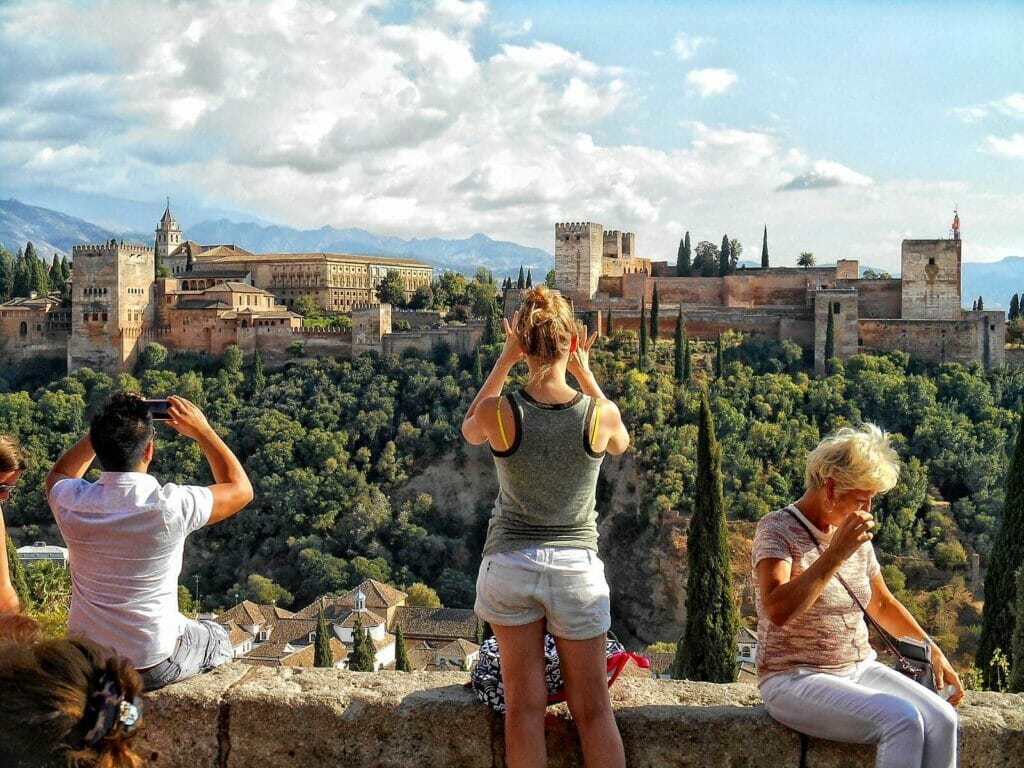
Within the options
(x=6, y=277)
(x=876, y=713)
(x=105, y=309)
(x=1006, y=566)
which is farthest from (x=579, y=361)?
(x=6, y=277)

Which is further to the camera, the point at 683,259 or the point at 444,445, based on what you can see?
the point at 683,259

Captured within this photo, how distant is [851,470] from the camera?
3646 millimetres

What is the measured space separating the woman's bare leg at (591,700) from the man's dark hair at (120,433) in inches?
63.4

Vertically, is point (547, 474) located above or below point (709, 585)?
above

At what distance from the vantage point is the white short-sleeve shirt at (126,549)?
3.50 meters

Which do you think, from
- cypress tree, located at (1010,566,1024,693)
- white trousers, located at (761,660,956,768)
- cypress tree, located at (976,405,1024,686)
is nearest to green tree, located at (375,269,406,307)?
cypress tree, located at (976,405,1024,686)

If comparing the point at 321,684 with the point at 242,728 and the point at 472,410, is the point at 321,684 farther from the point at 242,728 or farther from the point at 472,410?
the point at 472,410

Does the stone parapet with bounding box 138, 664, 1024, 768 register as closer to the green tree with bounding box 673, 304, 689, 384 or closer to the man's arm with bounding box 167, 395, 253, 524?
the man's arm with bounding box 167, 395, 253, 524

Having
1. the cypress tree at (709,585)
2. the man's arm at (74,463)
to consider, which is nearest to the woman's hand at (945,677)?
the man's arm at (74,463)

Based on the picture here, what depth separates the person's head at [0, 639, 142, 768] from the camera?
2.28 metres

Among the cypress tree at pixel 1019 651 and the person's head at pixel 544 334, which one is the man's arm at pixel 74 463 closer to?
the person's head at pixel 544 334

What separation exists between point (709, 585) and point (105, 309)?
35.6 metres

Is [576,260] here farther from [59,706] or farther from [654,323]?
[59,706]

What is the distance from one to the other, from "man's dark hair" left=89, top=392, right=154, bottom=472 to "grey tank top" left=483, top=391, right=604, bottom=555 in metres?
1.25
